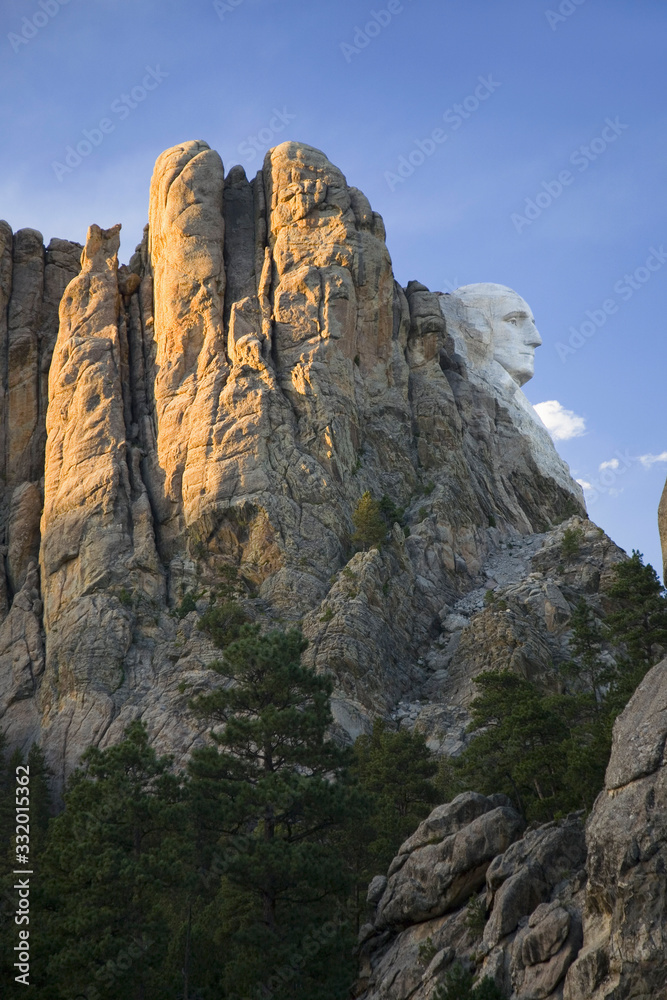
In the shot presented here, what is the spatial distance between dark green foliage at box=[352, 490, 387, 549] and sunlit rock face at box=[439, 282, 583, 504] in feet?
89.8

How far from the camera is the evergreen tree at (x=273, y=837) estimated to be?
34219 mm

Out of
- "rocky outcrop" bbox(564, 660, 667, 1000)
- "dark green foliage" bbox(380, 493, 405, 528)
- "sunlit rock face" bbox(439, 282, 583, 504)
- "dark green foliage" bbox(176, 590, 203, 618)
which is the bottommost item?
"rocky outcrop" bbox(564, 660, 667, 1000)

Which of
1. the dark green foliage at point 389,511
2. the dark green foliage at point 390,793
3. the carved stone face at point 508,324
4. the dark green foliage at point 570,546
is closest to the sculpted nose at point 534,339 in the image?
the carved stone face at point 508,324

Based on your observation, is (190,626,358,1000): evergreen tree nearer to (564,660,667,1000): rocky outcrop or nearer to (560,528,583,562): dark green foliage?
(564,660,667,1000): rocky outcrop

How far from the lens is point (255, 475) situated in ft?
225

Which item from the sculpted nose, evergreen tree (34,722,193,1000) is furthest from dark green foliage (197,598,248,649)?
the sculpted nose

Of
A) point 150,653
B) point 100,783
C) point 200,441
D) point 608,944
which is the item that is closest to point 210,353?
point 200,441

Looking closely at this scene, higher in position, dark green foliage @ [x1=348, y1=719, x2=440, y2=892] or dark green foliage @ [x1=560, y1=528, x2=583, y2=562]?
dark green foliage @ [x1=560, y1=528, x2=583, y2=562]

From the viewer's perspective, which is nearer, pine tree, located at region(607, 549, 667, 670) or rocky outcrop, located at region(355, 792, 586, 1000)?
rocky outcrop, located at region(355, 792, 586, 1000)

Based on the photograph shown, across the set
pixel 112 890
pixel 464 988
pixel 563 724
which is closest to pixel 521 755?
pixel 563 724

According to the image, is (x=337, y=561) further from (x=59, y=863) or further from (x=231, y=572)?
(x=59, y=863)

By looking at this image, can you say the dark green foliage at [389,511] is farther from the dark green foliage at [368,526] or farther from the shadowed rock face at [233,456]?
the dark green foliage at [368,526]

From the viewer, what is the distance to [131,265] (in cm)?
8544

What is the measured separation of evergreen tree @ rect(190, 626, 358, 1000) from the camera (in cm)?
3422
